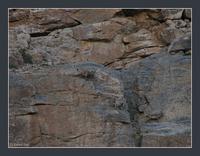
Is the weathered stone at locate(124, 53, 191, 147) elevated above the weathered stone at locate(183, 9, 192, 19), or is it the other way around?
the weathered stone at locate(183, 9, 192, 19)

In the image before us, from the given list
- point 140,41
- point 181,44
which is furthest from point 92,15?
point 181,44

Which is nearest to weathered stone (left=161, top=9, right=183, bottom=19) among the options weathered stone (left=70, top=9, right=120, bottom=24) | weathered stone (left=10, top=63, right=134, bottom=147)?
weathered stone (left=70, top=9, right=120, bottom=24)

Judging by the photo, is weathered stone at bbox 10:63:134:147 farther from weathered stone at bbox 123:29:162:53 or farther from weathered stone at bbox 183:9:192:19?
weathered stone at bbox 183:9:192:19

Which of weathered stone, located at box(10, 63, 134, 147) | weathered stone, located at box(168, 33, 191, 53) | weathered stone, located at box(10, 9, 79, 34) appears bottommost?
weathered stone, located at box(10, 63, 134, 147)

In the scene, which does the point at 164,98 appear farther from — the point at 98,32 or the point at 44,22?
the point at 44,22

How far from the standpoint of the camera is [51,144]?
1164cm

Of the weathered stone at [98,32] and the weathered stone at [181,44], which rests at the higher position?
the weathered stone at [98,32]

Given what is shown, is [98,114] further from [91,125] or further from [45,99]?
[45,99]

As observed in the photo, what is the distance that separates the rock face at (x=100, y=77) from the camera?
1164cm

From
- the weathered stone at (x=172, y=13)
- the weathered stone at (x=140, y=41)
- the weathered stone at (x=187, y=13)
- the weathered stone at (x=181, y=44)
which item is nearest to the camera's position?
the weathered stone at (x=181, y=44)

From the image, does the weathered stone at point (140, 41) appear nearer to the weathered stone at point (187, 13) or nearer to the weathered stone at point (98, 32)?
the weathered stone at point (98, 32)

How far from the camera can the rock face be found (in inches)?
458

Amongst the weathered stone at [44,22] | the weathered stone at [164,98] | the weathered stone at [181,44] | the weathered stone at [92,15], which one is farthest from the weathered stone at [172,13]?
the weathered stone at [44,22]

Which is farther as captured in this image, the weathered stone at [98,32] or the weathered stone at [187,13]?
the weathered stone at [98,32]
